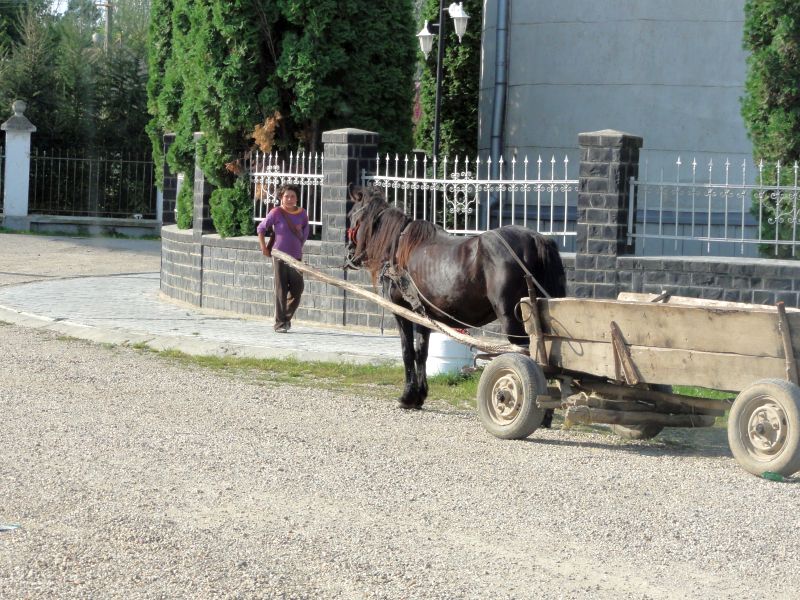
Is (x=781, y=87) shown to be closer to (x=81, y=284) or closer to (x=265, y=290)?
(x=265, y=290)

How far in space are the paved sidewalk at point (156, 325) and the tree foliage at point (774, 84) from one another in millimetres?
4375

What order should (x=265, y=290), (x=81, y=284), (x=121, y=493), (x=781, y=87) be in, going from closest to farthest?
(x=121, y=493)
(x=781, y=87)
(x=265, y=290)
(x=81, y=284)

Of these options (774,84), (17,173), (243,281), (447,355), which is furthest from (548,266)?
(17,173)

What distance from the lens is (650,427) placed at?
351 inches

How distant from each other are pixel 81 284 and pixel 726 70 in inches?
415

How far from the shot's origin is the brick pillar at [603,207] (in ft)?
42.0

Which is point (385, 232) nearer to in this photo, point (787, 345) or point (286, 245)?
point (787, 345)

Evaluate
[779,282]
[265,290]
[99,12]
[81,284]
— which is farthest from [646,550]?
[99,12]

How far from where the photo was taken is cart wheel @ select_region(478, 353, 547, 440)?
840 centimetres

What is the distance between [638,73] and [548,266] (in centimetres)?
1075

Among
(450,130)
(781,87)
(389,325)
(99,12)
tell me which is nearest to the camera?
(781,87)

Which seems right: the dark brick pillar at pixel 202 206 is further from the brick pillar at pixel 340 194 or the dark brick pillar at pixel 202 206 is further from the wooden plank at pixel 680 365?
the wooden plank at pixel 680 365

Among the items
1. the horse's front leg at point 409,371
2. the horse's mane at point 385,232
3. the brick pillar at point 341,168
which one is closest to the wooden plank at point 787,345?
the horse's mane at point 385,232

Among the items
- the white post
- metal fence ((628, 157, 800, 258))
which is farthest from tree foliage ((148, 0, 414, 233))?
the white post
